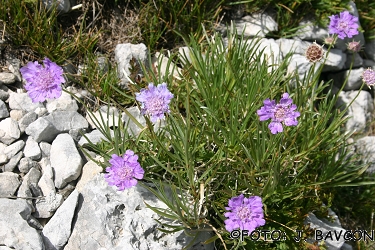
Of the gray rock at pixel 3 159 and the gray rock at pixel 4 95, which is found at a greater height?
the gray rock at pixel 4 95

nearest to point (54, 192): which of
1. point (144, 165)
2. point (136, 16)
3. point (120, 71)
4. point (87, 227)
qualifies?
point (87, 227)

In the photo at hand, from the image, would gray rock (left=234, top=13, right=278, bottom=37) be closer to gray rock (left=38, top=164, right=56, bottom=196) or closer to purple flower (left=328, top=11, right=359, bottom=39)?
purple flower (left=328, top=11, right=359, bottom=39)

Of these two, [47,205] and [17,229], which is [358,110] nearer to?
[47,205]

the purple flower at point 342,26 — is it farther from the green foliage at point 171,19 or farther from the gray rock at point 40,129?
the gray rock at point 40,129

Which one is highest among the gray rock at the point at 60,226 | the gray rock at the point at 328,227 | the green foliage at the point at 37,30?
the green foliage at the point at 37,30

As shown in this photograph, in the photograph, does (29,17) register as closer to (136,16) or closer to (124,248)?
(136,16)

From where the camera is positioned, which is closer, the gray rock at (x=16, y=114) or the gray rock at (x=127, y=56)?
the gray rock at (x=16, y=114)

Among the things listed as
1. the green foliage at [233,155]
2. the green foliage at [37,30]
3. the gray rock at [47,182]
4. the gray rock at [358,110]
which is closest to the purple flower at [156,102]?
the green foliage at [233,155]

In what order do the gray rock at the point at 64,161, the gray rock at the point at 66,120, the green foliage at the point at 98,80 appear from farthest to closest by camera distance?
the green foliage at the point at 98,80
the gray rock at the point at 66,120
the gray rock at the point at 64,161

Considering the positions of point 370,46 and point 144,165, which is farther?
point 370,46
